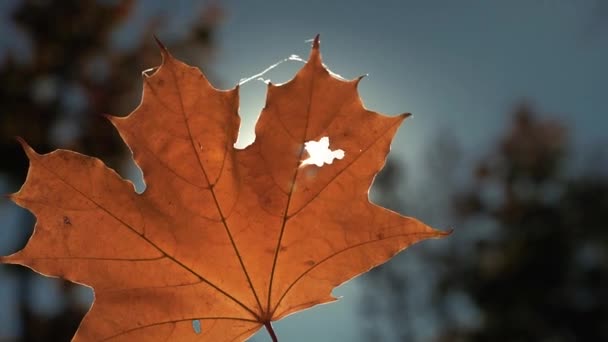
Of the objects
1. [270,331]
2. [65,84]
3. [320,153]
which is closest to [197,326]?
[270,331]

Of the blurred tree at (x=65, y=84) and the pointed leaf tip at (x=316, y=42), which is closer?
the pointed leaf tip at (x=316, y=42)

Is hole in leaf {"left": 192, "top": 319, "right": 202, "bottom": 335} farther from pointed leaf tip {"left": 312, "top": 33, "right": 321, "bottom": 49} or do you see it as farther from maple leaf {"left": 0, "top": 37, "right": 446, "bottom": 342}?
pointed leaf tip {"left": 312, "top": 33, "right": 321, "bottom": 49}

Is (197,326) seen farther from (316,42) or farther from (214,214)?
(316,42)

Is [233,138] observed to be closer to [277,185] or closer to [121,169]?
[277,185]

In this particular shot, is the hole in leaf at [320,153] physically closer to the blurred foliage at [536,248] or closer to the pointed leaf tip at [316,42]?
the pointed leaf tip at [316,42]

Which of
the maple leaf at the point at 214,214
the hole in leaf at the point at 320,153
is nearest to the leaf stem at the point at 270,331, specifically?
the maple leaf at the point at 214,214

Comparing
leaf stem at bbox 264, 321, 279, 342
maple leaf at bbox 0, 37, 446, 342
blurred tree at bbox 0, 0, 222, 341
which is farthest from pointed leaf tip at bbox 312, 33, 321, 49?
blurred tree at bbox 0, 0, 222, 341

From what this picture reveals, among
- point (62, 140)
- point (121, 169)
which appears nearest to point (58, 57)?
point (62, 140)
